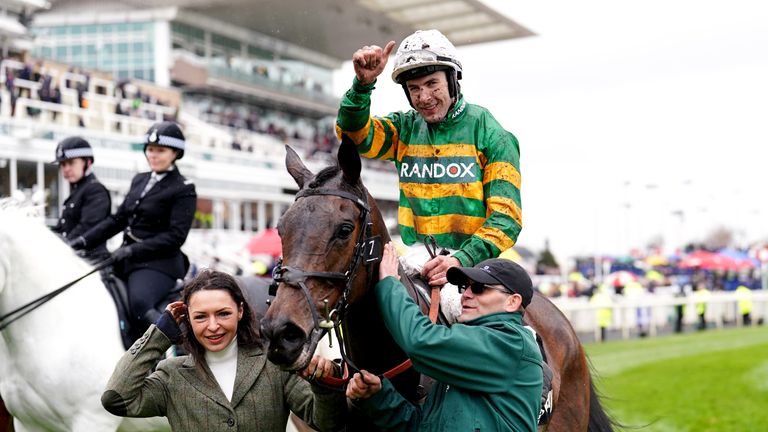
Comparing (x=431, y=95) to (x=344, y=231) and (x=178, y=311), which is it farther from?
(x=178, y=311)

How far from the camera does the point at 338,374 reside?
3.38m

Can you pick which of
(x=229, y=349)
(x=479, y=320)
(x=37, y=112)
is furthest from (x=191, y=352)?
(x=37, y=112)

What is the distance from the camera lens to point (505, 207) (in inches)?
152

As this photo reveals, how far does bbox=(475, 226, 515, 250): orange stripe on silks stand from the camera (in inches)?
148

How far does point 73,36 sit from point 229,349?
178 feet

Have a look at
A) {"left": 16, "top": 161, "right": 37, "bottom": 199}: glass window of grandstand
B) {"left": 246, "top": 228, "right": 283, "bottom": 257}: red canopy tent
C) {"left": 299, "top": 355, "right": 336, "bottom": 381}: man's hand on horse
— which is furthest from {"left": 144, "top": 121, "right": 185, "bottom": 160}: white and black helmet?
{"left": 16, "top": 161, "right": 37, "bottom": 199}: glass window of grandstand

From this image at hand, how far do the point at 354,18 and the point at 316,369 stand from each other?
51861mm

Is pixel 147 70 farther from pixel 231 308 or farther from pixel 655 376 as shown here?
pixel 231 308

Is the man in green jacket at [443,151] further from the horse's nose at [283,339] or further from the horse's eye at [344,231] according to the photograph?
the horse's nose at [283,339]

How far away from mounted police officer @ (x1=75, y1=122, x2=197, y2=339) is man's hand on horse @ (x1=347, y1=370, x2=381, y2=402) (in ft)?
10.4

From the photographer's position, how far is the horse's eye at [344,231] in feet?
10.1

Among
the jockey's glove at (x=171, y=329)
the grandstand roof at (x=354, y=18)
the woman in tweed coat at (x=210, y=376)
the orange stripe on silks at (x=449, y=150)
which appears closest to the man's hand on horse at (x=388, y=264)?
the woman in tweed coat at (x=210, y=376)

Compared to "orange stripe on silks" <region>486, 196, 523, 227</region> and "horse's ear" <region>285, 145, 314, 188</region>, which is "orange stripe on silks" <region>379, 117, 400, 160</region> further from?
"horse's ear" <region>285, 145, 314, 188</region>

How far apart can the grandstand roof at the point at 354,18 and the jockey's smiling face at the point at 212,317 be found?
141ft
